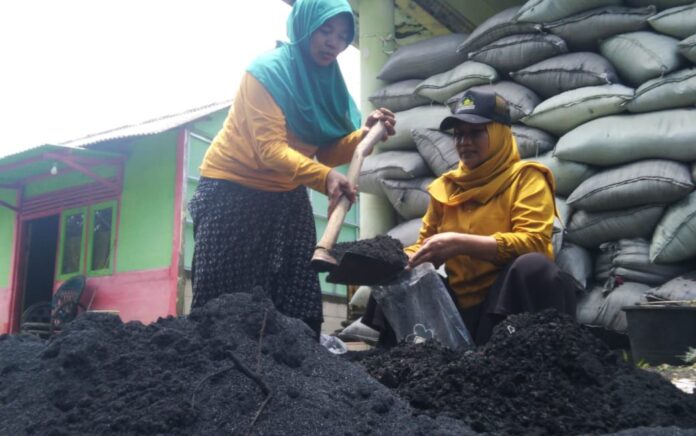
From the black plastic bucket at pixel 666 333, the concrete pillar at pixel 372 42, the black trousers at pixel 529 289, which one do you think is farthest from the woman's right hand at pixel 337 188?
the concrete pillar at pixel 372 42

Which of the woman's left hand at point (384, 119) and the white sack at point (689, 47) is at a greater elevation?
the white sack at point (689, 47)

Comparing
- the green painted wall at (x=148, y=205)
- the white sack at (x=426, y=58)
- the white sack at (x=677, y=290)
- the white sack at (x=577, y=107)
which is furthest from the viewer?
the green painted wall at (x=148, y=205)

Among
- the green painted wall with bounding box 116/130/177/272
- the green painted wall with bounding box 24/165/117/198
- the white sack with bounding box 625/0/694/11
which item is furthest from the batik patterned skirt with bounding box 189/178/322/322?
the green painted wall with bounding box 24/165/117/198

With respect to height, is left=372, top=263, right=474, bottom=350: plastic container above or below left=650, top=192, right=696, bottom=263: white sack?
below

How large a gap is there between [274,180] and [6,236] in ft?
27.0

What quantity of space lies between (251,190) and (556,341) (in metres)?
1.24

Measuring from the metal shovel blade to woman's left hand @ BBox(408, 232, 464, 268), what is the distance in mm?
91

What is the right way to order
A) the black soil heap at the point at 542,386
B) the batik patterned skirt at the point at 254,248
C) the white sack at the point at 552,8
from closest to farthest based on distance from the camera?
the black soil heap at the point at 542,386
the batik patterned skirt at the point at 254,248
the white sack at the point at 552,8

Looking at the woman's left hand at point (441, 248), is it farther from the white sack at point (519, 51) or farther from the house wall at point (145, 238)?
the house wall at point (145, 238)

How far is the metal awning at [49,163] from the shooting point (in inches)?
286

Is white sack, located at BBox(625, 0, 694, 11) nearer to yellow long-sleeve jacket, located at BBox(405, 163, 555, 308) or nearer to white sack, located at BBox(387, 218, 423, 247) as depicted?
yellow long-sleeve jacket, located at BBox(405, 163, 555, 308)

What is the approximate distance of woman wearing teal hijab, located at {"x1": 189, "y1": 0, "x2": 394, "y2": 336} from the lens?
7.56 feet

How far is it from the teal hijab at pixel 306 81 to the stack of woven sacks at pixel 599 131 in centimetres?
103

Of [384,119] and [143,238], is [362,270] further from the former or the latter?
[143,238]
